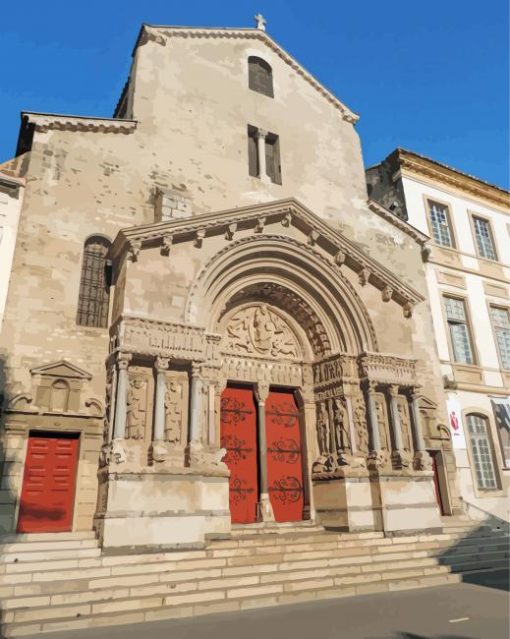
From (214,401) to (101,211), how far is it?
5.20 m

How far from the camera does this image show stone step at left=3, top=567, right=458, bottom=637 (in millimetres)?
6141

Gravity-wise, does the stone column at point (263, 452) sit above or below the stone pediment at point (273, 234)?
below

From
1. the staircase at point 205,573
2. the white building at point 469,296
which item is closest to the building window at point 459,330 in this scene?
the white building at point 469,296

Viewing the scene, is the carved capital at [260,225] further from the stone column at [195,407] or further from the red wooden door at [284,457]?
the red wooden door at [284,457]

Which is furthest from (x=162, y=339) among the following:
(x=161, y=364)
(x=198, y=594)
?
(x=198, y=594)

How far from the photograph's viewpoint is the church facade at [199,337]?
9.43 m

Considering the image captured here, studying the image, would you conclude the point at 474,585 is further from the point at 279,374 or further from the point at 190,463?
the point at 279,374

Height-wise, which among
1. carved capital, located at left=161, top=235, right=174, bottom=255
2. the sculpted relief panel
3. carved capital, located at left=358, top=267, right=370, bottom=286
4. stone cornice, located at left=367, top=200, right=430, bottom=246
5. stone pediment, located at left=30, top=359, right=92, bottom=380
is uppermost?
stone cornice, located at left=367, top=200, right=430, bottom=246

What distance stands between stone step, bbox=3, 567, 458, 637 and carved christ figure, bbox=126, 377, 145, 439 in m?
2.90

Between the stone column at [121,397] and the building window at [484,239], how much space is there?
573 inches

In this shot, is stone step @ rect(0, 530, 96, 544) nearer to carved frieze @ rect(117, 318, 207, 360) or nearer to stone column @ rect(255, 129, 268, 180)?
carved frieze @ rect(117, 318, 207, 360)

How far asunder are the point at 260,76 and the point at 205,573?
14.9 m

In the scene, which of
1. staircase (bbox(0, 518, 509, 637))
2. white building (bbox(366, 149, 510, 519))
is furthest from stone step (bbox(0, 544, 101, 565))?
white building (bbox(366, 149, 510, 519))

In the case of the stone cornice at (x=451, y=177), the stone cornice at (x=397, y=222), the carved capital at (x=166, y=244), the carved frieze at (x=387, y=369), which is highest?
the stone cornice at (x=451, y=177)
